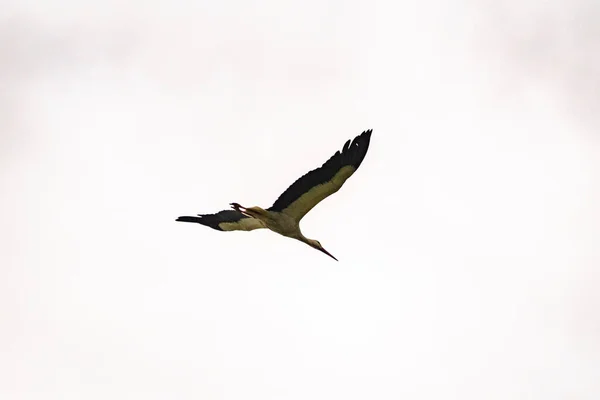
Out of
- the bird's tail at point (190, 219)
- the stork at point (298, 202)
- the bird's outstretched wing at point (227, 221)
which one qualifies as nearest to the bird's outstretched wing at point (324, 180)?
the stork at point (298, 202)

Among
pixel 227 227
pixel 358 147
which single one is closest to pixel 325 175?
pixel 358 147

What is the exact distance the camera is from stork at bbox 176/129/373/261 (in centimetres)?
3003

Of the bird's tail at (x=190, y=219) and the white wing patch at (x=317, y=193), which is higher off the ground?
the bird's tail at (x=190, y=219)

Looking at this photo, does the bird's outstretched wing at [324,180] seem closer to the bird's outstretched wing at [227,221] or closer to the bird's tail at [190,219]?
the bird's outstretched wing at [227,221]

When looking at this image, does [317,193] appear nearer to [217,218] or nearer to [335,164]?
[335,164]

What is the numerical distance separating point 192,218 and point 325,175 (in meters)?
4.66

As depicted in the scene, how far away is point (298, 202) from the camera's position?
31094mm

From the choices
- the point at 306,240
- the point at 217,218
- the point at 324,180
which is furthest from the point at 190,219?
the point at 324,180

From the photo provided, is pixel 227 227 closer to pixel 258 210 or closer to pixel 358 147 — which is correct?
pixel 258 210

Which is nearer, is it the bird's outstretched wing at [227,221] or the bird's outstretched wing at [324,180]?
the bird's outstretched wing at [324,180]

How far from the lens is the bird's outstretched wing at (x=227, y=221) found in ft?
107

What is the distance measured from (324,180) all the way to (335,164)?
0.61 metres

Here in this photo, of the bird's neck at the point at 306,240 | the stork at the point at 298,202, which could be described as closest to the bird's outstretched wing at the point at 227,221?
the stork at the point at 298,202

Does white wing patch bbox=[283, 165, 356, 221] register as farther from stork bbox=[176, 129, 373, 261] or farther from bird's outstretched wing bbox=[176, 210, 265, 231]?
bird's outstretched wing bbox=[176, 210, 265, 231]
